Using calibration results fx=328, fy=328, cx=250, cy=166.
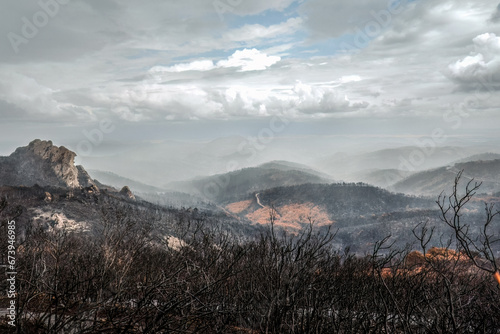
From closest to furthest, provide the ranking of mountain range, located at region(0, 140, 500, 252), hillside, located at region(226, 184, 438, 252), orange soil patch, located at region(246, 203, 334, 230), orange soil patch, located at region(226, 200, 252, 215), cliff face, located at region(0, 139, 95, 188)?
mountain range, located at region(0, 140, 500, 252) → cliff face, located at region(0, 139, 95, 188) → hillside, located at region(226, 184, 438, 252) → orange soil patch, located at region(246, 203, 334, 230) → orange soil patch, located at region(226, 200, 252, 215)

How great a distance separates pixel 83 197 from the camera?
256 ft

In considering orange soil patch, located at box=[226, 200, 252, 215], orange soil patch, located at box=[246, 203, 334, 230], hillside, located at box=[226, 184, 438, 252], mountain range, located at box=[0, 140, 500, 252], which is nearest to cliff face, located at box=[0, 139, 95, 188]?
mountain range, located at box=[0, 140, 500, 252]

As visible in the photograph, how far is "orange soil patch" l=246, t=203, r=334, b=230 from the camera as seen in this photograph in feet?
458

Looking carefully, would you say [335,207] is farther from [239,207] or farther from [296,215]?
[239,207]

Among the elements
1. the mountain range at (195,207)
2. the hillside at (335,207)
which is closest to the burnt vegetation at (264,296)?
the mountain range at (195,207)

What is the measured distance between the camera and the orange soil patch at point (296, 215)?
139750 mm

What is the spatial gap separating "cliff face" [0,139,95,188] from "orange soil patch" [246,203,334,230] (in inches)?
3098

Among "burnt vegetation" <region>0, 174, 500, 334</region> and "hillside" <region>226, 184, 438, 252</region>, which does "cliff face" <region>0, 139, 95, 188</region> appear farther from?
"burnt vegetation" <region>0, 174, 500, 334</region>

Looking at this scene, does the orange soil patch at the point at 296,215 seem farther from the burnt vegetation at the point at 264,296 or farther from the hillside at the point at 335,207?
the burnt vegetation at the point at 264,296

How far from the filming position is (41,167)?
405ft

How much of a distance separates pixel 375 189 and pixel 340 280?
167756 mm

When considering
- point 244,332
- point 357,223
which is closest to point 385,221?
point 357,223

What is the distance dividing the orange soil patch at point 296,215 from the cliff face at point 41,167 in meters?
78.7

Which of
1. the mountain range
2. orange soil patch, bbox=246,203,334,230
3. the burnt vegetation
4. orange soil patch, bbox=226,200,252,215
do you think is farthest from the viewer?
orange soil patch, bbox=226,200,252,215
